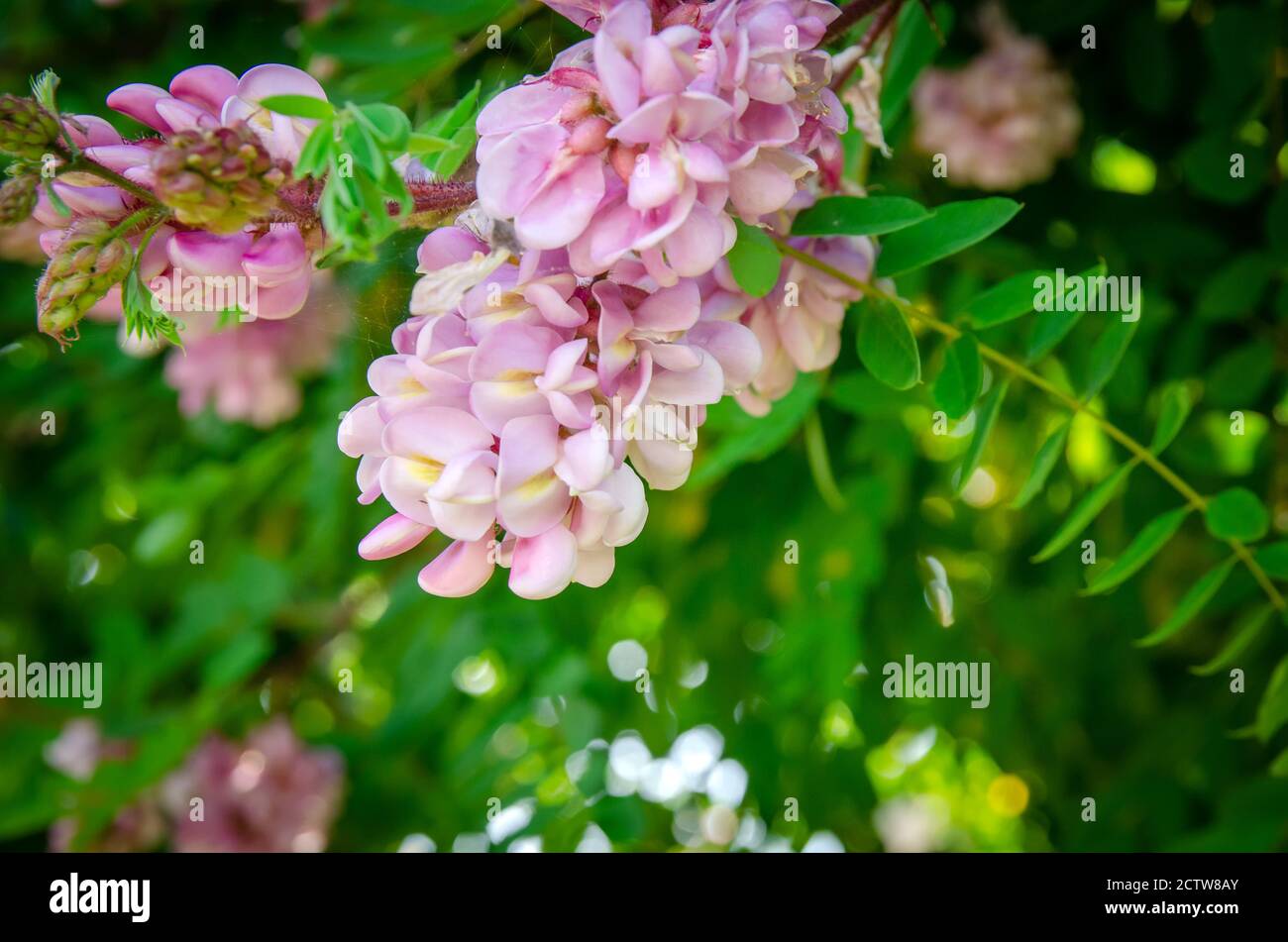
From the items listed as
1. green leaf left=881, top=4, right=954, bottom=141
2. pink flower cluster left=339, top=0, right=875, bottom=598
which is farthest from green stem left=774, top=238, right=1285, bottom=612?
green leaf left=881, top=4, right=954, bottom=141

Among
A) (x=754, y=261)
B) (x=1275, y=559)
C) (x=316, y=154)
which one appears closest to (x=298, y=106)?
(x=316, y=154)

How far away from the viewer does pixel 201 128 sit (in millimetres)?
600

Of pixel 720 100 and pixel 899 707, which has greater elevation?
pixel 720 100

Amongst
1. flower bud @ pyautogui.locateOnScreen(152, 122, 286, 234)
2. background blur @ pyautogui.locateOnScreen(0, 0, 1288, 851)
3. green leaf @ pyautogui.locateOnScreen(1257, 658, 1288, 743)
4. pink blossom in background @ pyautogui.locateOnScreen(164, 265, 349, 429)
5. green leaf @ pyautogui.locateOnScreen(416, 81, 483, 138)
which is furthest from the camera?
pink blossom in background @ pyautogui.locateOnScreen(164, 265, 349, 429)

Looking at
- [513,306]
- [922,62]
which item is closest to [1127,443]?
[922,62]

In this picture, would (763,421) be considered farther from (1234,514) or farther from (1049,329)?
(1234,514)

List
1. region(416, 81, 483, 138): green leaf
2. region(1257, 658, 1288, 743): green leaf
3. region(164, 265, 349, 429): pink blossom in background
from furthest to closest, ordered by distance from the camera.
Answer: region(164, 265, 349, 429): pink blossom in background, region(1257, 658, 1288, 743): green leaf, region(416, 81, 483, 138): green leaf

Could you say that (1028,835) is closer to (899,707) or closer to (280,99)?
(899,707)

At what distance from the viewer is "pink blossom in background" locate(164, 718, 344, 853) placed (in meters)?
1.84

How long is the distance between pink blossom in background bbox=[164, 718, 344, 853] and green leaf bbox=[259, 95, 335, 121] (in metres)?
1.46

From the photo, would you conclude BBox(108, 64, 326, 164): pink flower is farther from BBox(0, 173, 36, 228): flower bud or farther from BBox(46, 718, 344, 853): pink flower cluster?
BBox(46, 718, 344, 853): pink flower cluster

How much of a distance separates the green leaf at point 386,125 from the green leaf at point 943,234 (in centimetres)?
34

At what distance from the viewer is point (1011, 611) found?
66.8 inches
